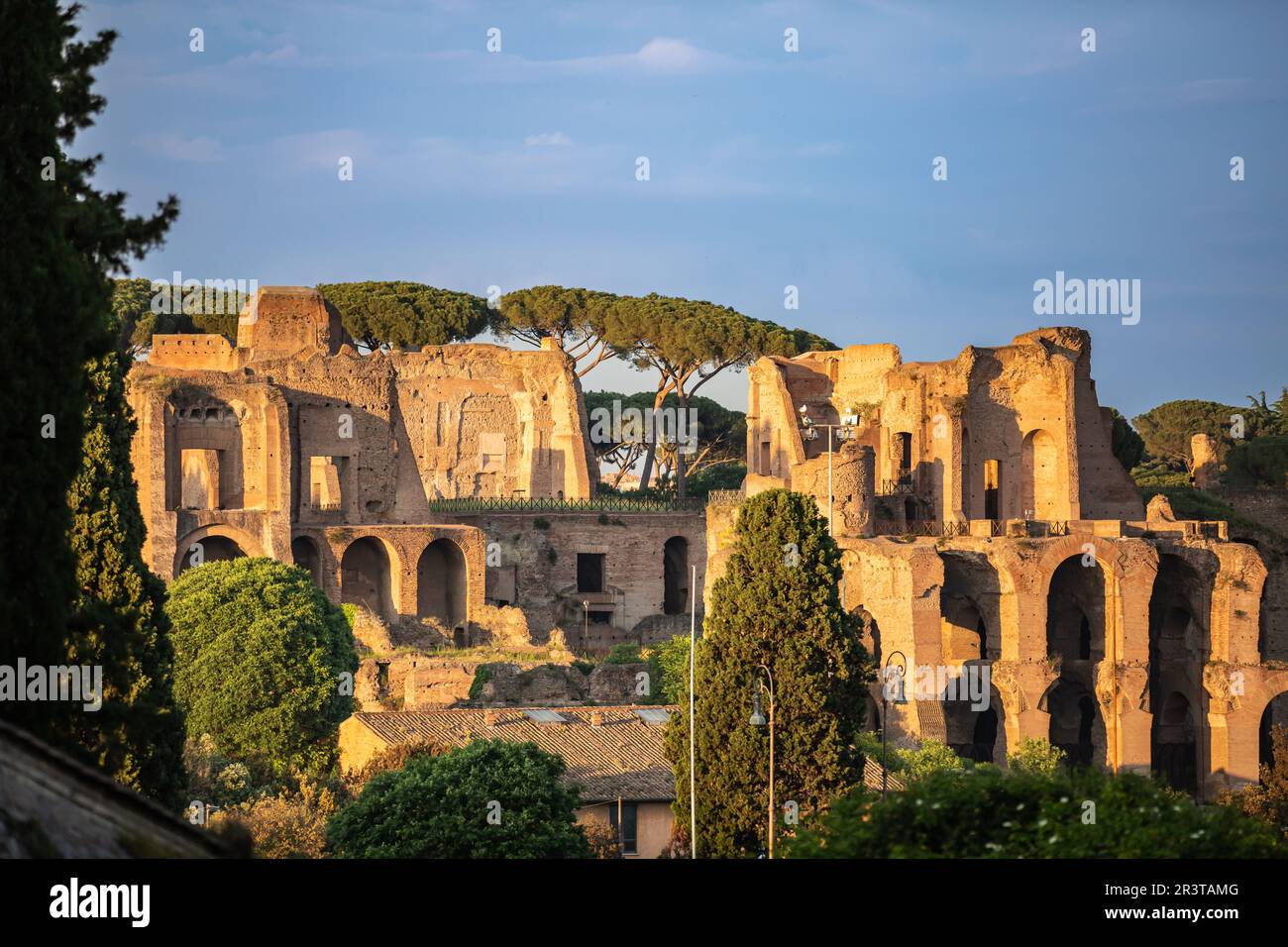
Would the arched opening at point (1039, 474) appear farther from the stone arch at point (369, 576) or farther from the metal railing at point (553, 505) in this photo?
the stone arch at point (369, 576)

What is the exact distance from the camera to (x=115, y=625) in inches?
747

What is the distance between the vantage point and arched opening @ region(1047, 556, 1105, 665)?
45.4 meters

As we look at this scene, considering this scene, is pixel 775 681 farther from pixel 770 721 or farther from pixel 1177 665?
pixel 1177 665

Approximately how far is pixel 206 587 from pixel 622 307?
33.2 meters

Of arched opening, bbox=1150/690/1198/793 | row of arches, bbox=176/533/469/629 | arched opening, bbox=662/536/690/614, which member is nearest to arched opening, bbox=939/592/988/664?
arched opening, bbox=1150/690/1198/793

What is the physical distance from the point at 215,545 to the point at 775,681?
902 inches

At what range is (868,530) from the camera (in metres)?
44.5

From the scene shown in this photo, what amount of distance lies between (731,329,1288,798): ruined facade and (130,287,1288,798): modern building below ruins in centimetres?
7

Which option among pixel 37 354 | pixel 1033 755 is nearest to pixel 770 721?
pixel 1033 755

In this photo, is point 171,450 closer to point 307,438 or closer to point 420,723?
point 307,438

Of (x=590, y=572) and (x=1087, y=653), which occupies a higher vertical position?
(x=590, y=572)

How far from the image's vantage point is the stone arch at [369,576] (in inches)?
1946

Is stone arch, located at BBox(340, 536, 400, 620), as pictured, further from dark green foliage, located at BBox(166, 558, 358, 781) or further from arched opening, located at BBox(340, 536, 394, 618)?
dark green foliage, located at BBox(166, 558, 358, 781)
